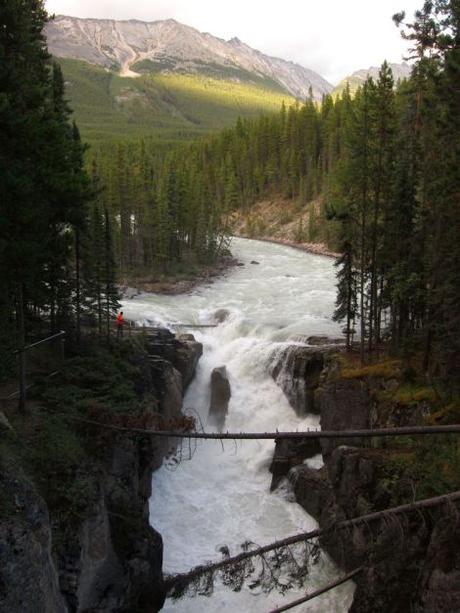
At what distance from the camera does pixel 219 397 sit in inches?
1359

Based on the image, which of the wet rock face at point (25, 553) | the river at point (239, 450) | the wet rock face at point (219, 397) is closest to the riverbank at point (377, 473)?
the river at point (239, 450)

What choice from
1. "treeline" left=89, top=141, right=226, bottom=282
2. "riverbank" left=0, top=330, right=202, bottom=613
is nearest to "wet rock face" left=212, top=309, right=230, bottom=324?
"treeline" left=89, top=141, right=226, bottom=282

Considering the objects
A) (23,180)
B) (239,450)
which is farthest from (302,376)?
(23,180)

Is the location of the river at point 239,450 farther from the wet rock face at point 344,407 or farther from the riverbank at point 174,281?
the wet rock face at point 344,407

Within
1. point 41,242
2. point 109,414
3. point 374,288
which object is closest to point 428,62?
point 374,288

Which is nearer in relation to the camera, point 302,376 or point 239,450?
point 239,450

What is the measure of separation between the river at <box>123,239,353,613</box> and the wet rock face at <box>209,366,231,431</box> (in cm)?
41

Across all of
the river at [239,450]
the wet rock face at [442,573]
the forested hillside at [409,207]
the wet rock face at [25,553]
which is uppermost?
the forested hillside at [409,207]

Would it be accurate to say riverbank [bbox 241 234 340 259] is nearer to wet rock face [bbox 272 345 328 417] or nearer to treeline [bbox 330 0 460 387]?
wet rock face [bbox 272 345 328 417]

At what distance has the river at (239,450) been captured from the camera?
2097cm

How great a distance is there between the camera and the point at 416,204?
26.7 meters

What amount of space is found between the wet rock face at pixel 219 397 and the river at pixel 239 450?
414 millimetres

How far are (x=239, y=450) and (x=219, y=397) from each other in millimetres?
4903

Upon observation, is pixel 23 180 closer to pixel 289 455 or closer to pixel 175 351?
pixel 289 455
